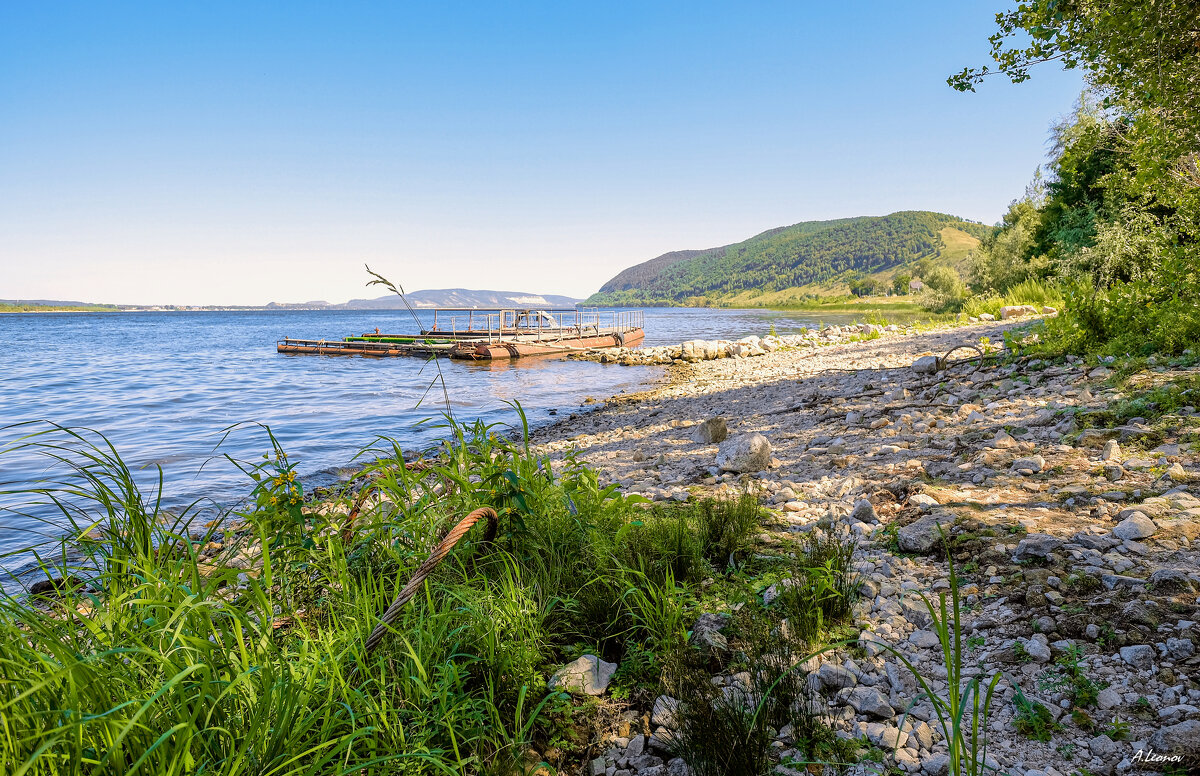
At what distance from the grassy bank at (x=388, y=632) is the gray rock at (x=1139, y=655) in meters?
0.98

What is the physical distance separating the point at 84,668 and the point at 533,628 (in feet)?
4.82

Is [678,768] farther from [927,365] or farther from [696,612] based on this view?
[927,365]

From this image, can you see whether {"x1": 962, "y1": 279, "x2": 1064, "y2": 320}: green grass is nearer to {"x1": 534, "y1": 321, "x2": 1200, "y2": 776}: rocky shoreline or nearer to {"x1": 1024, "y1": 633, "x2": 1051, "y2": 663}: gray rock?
{"x1": 534, "y1": 321, "x2": 1200, "y2": 776}: rocky shoreline

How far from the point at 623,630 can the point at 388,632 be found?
1.05 metres

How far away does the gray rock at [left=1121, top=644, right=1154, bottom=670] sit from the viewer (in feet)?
6.41

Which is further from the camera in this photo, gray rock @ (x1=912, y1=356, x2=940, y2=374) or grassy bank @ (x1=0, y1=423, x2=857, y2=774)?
gray rock @ (x1=912, y1=356, x2=940, y2=374)

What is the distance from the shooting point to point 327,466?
9484mm

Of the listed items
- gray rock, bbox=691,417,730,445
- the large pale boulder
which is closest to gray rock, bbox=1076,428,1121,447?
gray rock, bbox=691,417,730,445

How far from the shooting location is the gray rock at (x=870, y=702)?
1972mm

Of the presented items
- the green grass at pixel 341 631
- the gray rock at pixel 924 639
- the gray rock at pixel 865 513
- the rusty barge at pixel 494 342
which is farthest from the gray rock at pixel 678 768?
the rusty barge at pixel 494 342

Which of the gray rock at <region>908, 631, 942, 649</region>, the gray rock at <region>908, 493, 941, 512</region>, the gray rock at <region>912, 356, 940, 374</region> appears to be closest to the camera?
the gray rock at <region>908, 631, 942, 649</region>

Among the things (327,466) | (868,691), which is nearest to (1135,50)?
(868,691)

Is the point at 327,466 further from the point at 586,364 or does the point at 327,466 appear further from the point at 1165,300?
the point at 586,364

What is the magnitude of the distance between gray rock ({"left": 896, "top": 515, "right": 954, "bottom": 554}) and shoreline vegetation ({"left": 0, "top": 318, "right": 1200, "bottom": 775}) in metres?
0.02
